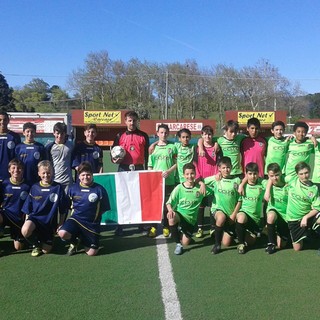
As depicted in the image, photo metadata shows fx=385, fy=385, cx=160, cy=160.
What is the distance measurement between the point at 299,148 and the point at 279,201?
117 cm

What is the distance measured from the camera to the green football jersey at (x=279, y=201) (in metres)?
5.35

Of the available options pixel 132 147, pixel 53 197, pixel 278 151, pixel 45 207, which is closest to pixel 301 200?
pixel 278 151

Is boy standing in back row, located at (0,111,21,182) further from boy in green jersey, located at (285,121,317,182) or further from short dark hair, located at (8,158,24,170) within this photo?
boy in green jersey, located at (285,121,317,182)

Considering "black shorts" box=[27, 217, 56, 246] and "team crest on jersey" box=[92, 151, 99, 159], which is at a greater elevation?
"team crest on jersey" box=[92, 151, 99, 159]

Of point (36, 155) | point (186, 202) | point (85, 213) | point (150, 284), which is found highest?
point (36, 155)

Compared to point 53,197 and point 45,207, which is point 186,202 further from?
point 45,207

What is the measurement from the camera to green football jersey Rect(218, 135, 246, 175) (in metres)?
6.11

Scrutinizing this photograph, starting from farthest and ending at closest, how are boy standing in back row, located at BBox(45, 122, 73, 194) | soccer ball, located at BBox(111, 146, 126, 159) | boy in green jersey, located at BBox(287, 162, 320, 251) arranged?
soccer ball, located at BBox(111, 146, 126, 159) < boy standing in back row, located at BBox(45, 122, 73, 194) < boy in green jersey, located at BBox(287, 162, 320, 251)

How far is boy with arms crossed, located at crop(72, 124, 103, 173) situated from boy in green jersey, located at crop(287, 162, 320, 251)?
2989mm

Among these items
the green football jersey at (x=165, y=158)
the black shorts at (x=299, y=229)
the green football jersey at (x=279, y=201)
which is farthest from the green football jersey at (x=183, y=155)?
the black shorts at (x=299, y=229)

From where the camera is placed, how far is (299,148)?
607cm

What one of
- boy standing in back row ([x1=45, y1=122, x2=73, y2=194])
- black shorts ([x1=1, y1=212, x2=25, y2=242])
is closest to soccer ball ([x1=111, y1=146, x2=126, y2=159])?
boy standing in back row ([x1=45, y1=122, x2=73, y2=194])

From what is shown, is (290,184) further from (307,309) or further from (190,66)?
(190,66)

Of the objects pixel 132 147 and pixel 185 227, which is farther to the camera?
pixel 132 147
